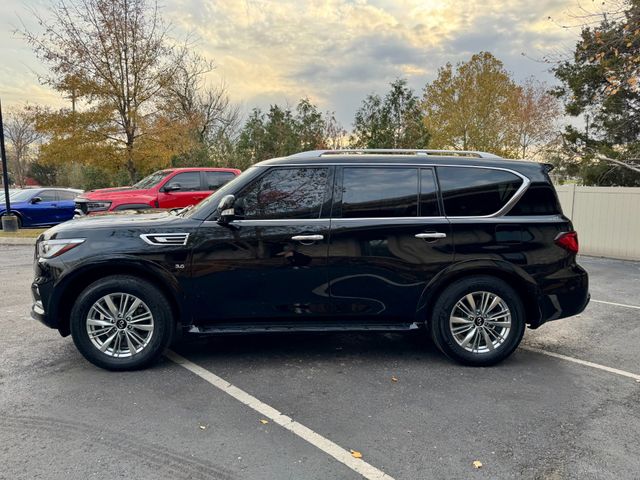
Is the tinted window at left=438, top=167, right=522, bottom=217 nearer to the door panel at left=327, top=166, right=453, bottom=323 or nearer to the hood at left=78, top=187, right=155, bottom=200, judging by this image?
the door panel at left=327, top=166, right=453, bottom=323

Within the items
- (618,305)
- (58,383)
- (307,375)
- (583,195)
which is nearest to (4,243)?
(58,383)

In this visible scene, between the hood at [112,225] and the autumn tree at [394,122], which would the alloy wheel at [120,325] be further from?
the autumn tree at [394,122]

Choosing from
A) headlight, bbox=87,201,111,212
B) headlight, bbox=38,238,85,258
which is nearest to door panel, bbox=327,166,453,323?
headlight, bbox=38,238,85,258

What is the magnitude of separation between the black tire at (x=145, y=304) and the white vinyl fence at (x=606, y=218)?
37.7 feet

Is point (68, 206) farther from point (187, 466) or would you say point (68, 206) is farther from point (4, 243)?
point (187, 466)

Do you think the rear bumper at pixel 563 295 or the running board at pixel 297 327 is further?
the rear bumper at pixel 563 295

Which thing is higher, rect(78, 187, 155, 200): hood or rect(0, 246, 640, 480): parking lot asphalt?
rect(78, 187, 155, 200): hood

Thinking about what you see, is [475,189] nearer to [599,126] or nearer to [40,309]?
[40,309]

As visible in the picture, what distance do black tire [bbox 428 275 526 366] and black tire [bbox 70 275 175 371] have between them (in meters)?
2.44

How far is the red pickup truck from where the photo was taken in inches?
462

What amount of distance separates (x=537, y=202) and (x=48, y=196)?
17034mm

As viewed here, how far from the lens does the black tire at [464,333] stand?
4.33 meters

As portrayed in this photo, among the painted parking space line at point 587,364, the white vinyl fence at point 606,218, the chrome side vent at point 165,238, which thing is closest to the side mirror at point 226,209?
the chrome side vent at point 165,238

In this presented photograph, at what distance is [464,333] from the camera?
437 centimetres
